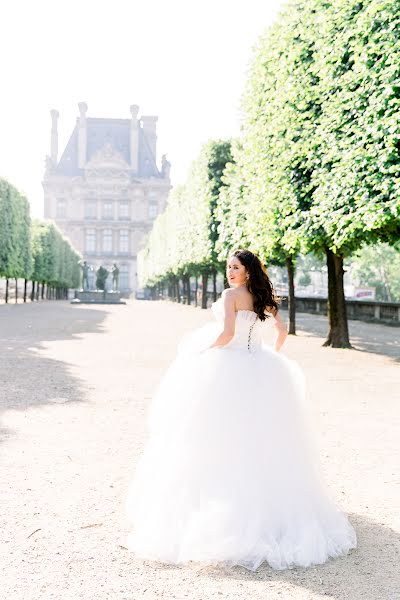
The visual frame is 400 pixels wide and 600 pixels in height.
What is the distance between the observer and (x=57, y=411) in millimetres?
8125

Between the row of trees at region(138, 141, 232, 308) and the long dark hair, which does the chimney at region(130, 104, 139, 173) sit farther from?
→ the long dark hair

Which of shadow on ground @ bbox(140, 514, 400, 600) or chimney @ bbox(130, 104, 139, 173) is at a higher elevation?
chimney @ bbox(130, 104, 139, 173)

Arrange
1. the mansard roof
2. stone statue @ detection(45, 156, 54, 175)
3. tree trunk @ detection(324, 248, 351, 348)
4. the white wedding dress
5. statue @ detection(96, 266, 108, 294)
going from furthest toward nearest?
the mansard roof < stone statue @ detection(45, 156, 54, 175) < statue @ detection(96, 266, 108, 294) < tree trunk @ detection(324, 248, 351, 348) < the white wedding dress

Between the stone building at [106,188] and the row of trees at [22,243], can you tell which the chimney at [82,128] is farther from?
the row of trees at [22,243]

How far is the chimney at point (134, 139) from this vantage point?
12700 centimetres

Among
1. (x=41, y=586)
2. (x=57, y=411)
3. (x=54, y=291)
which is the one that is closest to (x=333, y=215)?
(x=57, y=411)

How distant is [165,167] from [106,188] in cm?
1131

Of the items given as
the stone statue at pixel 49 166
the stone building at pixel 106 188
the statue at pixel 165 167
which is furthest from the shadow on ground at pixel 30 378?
the statue at pixel 165 167

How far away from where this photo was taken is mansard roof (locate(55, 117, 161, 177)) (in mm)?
127500

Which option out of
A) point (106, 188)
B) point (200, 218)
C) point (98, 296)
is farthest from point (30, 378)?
point (106, 188)

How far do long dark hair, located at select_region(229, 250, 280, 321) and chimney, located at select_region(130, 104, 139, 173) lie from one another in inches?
4921

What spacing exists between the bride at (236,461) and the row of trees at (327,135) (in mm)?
8612

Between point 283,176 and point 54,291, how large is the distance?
6488 cm

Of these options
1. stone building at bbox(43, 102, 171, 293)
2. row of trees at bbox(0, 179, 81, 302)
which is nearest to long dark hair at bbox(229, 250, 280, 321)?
row of trees at bbox(0, 179, 81, 302)
